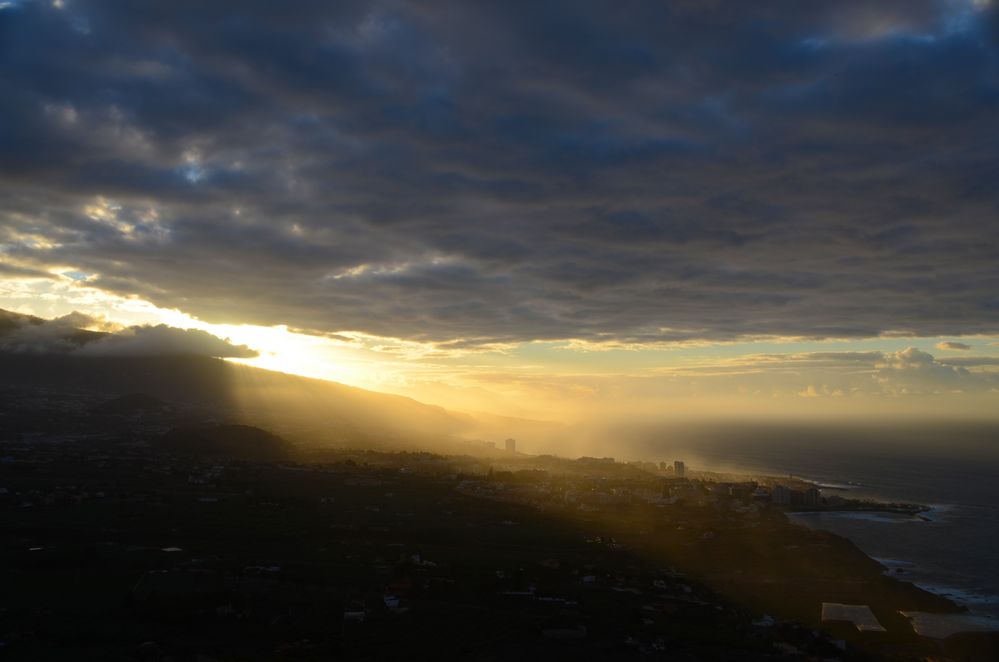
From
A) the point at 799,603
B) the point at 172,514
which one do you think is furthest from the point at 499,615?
the point at 172,514

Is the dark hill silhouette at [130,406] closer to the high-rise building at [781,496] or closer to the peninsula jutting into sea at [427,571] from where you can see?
the peninsula jutting into sea at [427,571]

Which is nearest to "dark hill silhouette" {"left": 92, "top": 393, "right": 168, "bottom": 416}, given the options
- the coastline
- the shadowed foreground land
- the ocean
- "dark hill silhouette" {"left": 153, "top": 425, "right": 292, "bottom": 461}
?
"dark hill silhouette" {"left": 153, "top": 425, "right": 292, "bottom": 461}

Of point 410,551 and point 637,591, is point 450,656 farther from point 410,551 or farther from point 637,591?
point 410,551

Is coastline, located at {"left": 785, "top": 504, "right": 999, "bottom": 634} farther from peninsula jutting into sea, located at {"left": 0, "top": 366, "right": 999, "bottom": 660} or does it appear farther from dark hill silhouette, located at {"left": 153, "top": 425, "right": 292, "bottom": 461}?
dark hill silhouette, located at {"left": 153, "top": 425, "right": 292, "bottom": 461}

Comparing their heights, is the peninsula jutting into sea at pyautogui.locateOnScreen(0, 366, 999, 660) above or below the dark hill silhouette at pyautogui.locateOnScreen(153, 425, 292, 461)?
below

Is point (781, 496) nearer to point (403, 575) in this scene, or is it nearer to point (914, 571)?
point (914, 571)

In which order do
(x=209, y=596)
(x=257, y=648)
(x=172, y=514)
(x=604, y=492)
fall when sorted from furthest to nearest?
(x=604, y=492) → (x=172, y=514) → (x=209, y=596) → (x=257, y=648)

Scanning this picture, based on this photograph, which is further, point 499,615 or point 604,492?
point 604,492
